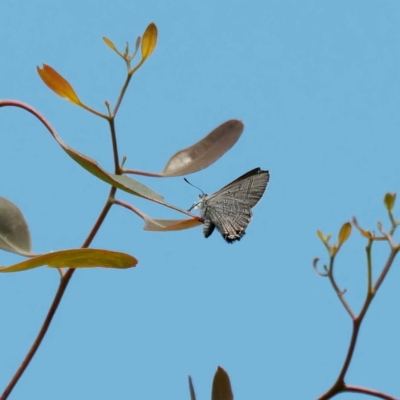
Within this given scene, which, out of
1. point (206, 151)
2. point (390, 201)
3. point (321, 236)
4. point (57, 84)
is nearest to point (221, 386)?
point (321, 236)

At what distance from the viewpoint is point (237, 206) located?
68.4 inches

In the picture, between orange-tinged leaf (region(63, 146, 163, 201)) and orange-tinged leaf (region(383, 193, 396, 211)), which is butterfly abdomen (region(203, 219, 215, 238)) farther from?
orange-tinged leaf (region(383, 193, 396, 211))

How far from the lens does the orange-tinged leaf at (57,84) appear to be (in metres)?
1.64

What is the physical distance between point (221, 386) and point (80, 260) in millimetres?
354

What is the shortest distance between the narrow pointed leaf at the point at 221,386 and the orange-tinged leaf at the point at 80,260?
277 mm

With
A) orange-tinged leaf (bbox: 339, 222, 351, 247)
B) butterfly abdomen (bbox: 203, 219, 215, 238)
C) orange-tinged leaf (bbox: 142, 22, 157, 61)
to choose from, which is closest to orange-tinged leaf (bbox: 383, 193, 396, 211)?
orange-tinged leaf (bbox: 339, 222, 351, 247)

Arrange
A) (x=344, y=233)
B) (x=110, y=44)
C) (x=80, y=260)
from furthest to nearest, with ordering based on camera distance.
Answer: (x=110, y=44) < (x=344, y=233) < (x=80, y=260)

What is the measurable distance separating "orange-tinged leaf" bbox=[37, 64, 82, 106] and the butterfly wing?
1.34ft

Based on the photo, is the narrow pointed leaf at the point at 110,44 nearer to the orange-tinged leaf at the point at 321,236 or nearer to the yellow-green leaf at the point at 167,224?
the yellow-green leaf at the point at 167,224

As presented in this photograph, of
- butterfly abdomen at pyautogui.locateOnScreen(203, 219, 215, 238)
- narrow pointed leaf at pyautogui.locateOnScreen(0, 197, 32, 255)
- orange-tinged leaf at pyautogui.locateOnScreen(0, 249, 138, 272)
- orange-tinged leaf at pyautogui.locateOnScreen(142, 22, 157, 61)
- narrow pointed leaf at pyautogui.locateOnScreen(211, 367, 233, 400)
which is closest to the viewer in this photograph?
orange-tinged leaf at pyautogui.locateOnScreen(0, 249, 138, 272)

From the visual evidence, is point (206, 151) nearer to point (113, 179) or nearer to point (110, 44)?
point (110, 44)

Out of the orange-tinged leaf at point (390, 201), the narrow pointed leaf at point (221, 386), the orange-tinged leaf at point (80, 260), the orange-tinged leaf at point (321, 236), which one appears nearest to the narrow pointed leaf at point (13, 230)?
the orange-tinged leaf at point (80, 260)

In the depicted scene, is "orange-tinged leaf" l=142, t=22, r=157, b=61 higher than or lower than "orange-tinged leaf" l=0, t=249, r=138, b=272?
higher

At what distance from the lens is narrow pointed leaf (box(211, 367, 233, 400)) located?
1.36m
